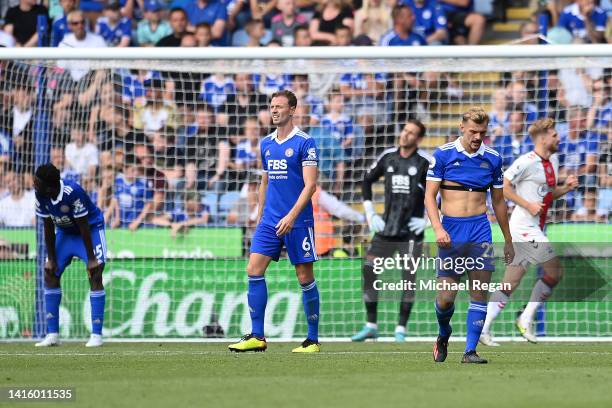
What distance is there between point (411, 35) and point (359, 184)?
3.45m

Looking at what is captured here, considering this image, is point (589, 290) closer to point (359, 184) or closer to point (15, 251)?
point (359, 184)

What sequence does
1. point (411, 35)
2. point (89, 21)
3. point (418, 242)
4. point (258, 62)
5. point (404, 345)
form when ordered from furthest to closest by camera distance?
1. point (89, 21)
2. point (411, 35)
3. point (258, 62)
4. point (418, 242)
5. point (404, 345)

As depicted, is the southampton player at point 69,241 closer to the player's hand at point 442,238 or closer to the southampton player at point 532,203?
the southampton player at point 532,203

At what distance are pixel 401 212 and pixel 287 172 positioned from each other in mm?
3207

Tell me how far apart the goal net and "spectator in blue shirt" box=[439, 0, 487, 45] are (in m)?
3.09

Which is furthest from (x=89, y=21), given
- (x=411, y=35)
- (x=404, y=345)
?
(x=404, y=345)

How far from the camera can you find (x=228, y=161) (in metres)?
15.6

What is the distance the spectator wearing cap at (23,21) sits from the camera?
1989 cm

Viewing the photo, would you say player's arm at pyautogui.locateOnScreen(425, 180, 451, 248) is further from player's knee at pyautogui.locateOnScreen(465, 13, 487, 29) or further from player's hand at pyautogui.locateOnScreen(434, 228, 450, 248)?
player's knee at pyautogui.locateOnScreen(465, 13, 487, 29)

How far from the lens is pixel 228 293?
48.1ft

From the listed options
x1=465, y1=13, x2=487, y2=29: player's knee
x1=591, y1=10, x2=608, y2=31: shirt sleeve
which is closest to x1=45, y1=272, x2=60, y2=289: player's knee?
x1=465, y1=13, x2=487, y2=29: player's knee

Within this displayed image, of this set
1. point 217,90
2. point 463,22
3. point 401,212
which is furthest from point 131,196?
point 463,22

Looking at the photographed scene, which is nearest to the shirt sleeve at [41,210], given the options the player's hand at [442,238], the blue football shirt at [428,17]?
the player's hand at [442,238]

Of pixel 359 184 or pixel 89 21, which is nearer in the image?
pixel 359 184
